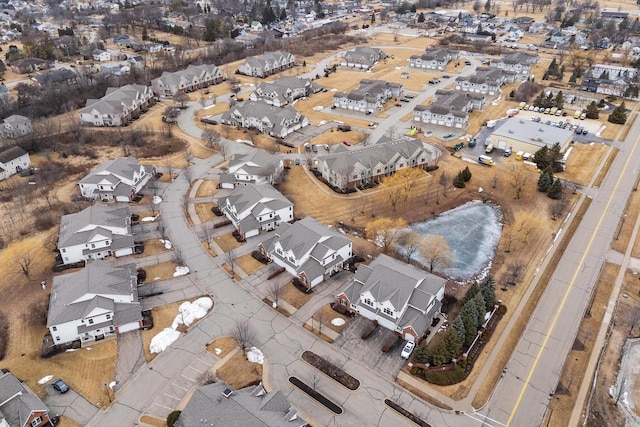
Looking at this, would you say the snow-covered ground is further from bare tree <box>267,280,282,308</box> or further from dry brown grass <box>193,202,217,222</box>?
dry brown grass <box>193,202,217,222</box>

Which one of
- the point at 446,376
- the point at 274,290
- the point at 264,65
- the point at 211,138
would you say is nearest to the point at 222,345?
the point at 274,290

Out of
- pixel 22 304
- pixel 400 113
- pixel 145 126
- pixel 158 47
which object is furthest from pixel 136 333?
pixel 158 47

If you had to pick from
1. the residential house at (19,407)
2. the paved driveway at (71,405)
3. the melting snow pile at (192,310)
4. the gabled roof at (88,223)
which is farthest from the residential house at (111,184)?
the residential house at (19,407)

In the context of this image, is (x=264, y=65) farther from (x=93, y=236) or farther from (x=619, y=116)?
(x=619, y=116)

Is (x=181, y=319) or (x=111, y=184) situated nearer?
(x=181, y=319)

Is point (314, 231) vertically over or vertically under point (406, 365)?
over

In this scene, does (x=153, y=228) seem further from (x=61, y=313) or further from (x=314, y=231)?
(x=314, y=231)
